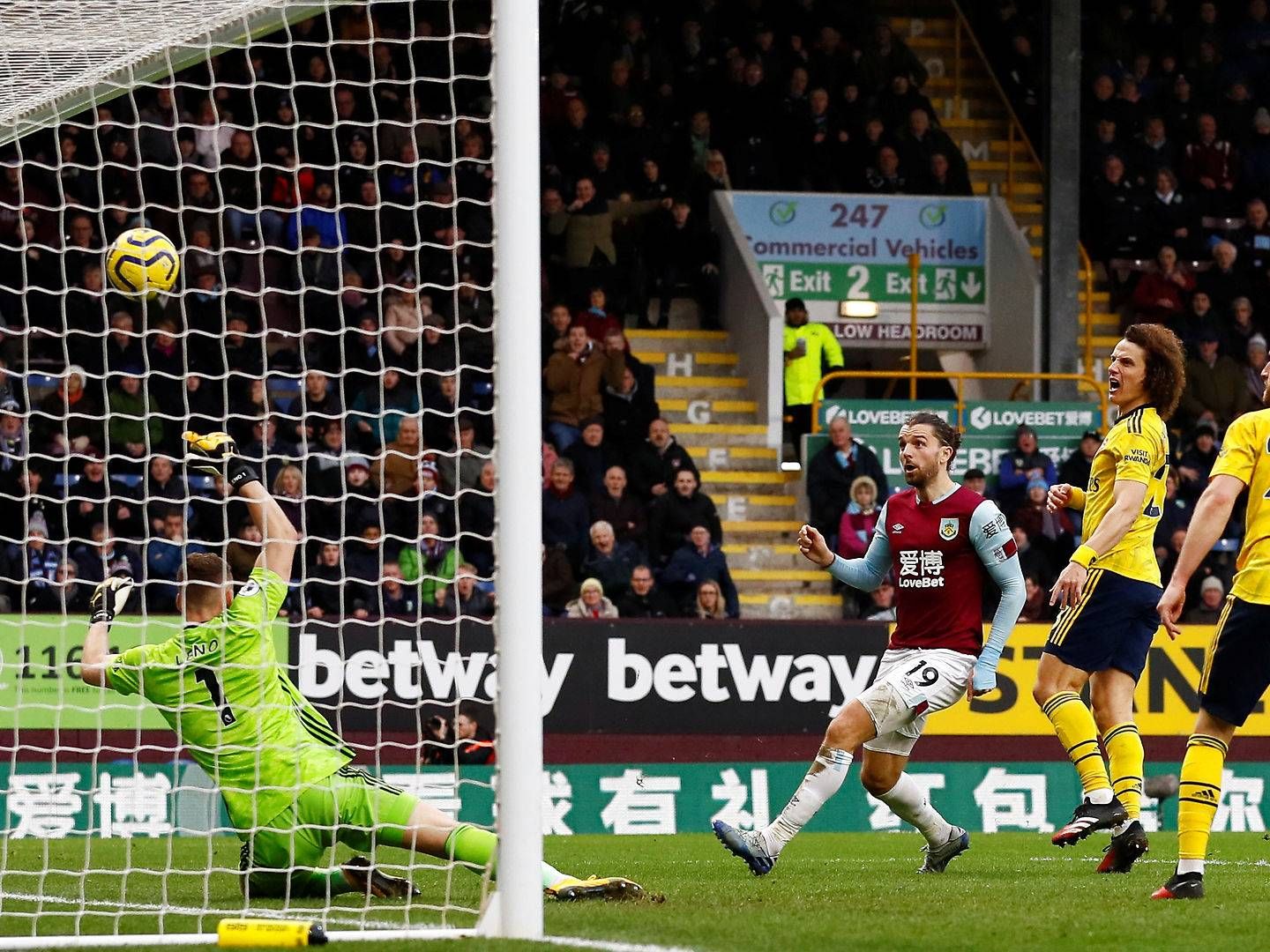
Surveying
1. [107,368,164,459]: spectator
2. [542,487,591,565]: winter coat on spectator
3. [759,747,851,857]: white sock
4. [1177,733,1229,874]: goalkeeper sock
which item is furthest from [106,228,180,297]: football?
[542,487,591,565]: winter coat on spectator

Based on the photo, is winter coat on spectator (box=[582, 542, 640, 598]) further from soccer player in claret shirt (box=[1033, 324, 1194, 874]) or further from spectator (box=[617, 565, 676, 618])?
soccer player in claret shirt (box=[1033, 324, 1194, 874])

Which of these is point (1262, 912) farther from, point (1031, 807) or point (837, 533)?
point (837, 533)

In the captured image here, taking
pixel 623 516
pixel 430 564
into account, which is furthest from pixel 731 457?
pixel 430 564

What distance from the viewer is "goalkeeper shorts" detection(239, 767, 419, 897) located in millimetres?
7281

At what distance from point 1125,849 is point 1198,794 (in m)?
1.46

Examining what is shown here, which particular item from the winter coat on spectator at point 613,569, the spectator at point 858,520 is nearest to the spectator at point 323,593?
the winter coat on spectator at point 613,569

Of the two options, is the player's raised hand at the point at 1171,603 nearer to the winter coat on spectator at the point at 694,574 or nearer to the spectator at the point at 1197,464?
the winter coat on spectator at the point at 694,574

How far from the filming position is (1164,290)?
2080cm

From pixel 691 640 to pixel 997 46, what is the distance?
1098 cm

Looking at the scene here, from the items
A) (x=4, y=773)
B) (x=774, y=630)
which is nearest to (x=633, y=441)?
(x=774, y=630)

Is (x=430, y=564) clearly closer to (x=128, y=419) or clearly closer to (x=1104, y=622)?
(x=128, y=419)

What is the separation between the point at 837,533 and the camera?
17500mm

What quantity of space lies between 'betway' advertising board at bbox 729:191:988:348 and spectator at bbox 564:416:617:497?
4.81 meters

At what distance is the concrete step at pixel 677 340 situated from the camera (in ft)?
67.3
